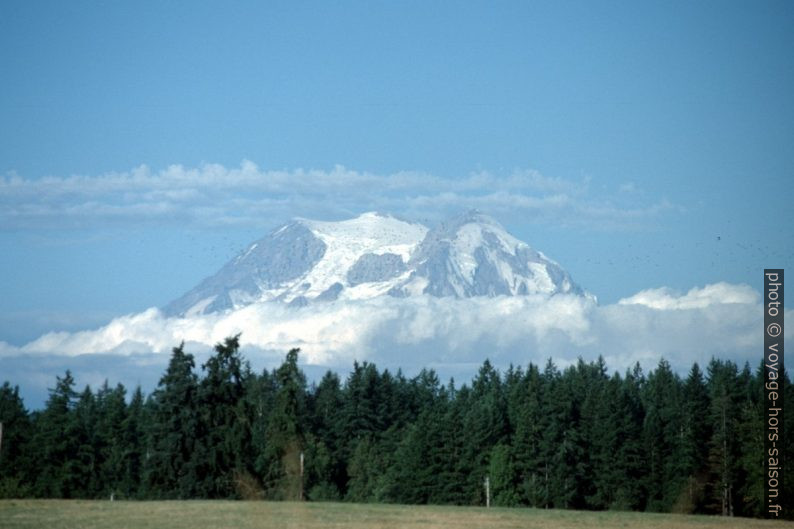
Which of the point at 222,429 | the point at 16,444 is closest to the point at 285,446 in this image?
the point at 222,429

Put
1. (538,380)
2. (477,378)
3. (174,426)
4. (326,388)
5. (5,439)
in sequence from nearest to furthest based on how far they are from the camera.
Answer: (174,426) < (5,439) < (538,380) < (326,388) < (477,378)

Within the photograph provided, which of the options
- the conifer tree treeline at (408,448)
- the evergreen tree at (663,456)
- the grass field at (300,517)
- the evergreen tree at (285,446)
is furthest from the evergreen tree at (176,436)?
the evergreen tree at (663,456)

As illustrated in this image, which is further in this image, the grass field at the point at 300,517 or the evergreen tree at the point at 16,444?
the evergreen tree at the point at 16,444

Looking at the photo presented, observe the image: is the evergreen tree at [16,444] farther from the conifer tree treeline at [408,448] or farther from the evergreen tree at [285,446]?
the evergreen tree at [285,446]

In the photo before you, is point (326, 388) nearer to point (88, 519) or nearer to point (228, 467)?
point (228, 467)

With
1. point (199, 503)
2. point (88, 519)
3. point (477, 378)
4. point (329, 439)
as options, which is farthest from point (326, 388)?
point (88, 519)

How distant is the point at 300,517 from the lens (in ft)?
195

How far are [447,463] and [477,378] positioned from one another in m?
57.8

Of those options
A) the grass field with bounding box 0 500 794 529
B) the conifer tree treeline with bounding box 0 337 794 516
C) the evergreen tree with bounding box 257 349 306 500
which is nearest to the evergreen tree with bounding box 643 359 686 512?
the conifer tree treeline with bounding box 0 337 794 516

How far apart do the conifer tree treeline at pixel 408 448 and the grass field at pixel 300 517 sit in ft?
117

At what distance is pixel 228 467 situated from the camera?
344ft

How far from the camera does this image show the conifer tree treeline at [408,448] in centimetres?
10525

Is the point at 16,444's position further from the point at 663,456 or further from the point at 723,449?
the point at 723,449

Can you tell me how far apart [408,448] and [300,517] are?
236ft
